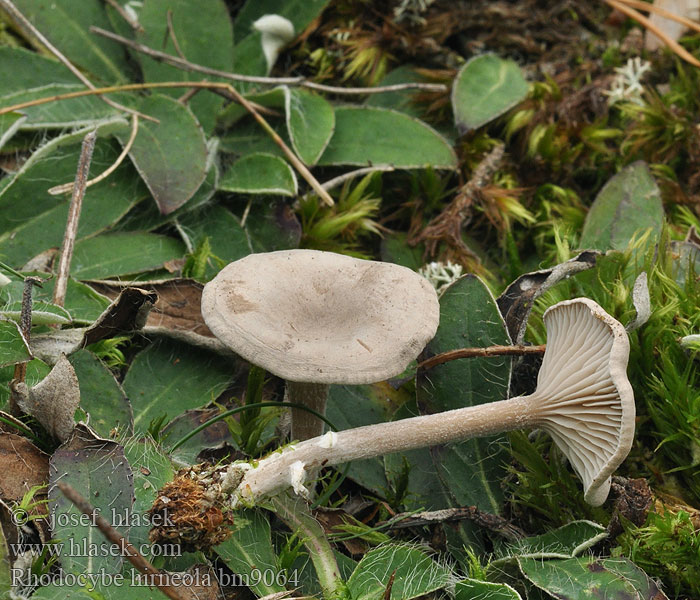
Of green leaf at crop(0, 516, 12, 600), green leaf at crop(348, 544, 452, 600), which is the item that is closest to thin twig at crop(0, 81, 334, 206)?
green leaf at crop(348, 544, 452, 600)

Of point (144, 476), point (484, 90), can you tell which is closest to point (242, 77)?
point (484, 90)

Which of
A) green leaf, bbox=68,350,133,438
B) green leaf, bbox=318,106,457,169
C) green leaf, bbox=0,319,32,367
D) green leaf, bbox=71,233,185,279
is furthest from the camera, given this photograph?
green leaf, bbox=318,106,457,169

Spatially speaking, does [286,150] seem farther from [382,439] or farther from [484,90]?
[382,439]

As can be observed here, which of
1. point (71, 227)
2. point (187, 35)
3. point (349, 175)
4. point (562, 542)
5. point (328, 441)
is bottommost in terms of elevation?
point (562, 542)

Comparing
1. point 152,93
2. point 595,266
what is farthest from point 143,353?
point 595,266

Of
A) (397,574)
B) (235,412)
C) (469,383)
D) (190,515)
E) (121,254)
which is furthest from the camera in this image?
(121,254)

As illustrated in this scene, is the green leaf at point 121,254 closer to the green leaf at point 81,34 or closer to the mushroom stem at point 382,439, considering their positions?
the green leaf at point 81,34

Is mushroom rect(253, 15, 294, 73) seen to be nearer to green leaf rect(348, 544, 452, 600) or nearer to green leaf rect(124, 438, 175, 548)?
green leaf rect(124, 438, 175, 548)
